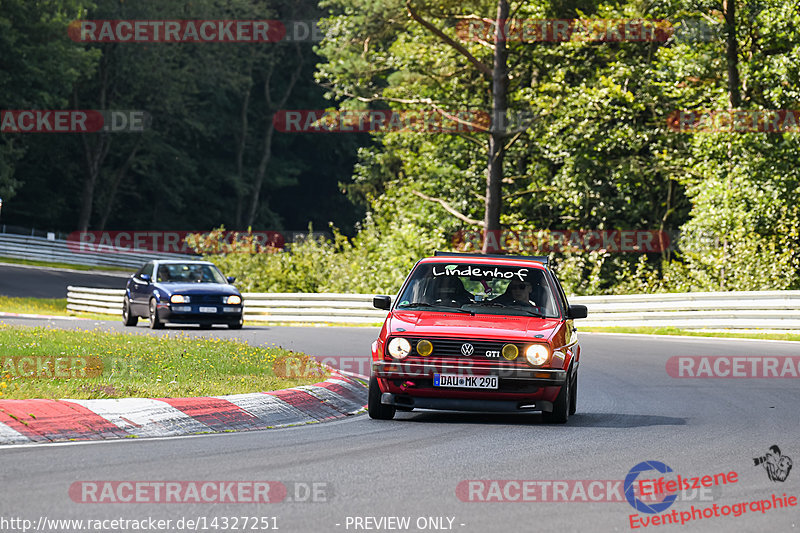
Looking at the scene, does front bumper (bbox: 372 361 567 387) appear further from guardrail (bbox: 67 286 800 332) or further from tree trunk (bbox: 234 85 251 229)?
tree trunk (bbox: 234 85 251 229)

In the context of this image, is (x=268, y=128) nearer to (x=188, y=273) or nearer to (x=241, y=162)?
(x=241, y=162)

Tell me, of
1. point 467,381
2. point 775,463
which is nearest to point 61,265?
point 467,381

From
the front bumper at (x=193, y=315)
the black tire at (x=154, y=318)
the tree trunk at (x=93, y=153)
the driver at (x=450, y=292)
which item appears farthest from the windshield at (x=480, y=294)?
the tree trunk at (x=93, y=153)

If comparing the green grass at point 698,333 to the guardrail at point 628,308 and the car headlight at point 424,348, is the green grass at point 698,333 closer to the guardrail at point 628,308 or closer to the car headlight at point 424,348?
the guardrail at point 628,308

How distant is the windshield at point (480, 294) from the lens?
41.1ft

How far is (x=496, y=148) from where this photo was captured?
132ft

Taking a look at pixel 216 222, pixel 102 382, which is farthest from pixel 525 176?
pixel 216 222

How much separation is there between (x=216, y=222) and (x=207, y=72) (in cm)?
1154

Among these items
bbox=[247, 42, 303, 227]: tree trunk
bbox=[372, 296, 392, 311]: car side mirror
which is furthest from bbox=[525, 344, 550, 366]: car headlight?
bbox=[247, 42, 303, 227]: tree trunk

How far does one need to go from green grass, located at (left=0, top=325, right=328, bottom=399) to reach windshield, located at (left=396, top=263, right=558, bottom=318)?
167 centimetres

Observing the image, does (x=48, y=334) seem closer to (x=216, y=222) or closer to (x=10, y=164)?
(x=10, y=164)

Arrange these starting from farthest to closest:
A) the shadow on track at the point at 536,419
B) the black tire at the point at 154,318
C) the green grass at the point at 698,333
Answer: the black tire at the point at 154,318, the green grass at the point at 698,333, the shadow on track at the point at 536,419

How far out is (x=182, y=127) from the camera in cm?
7881

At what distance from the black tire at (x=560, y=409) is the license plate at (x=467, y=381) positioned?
605 millimetres
